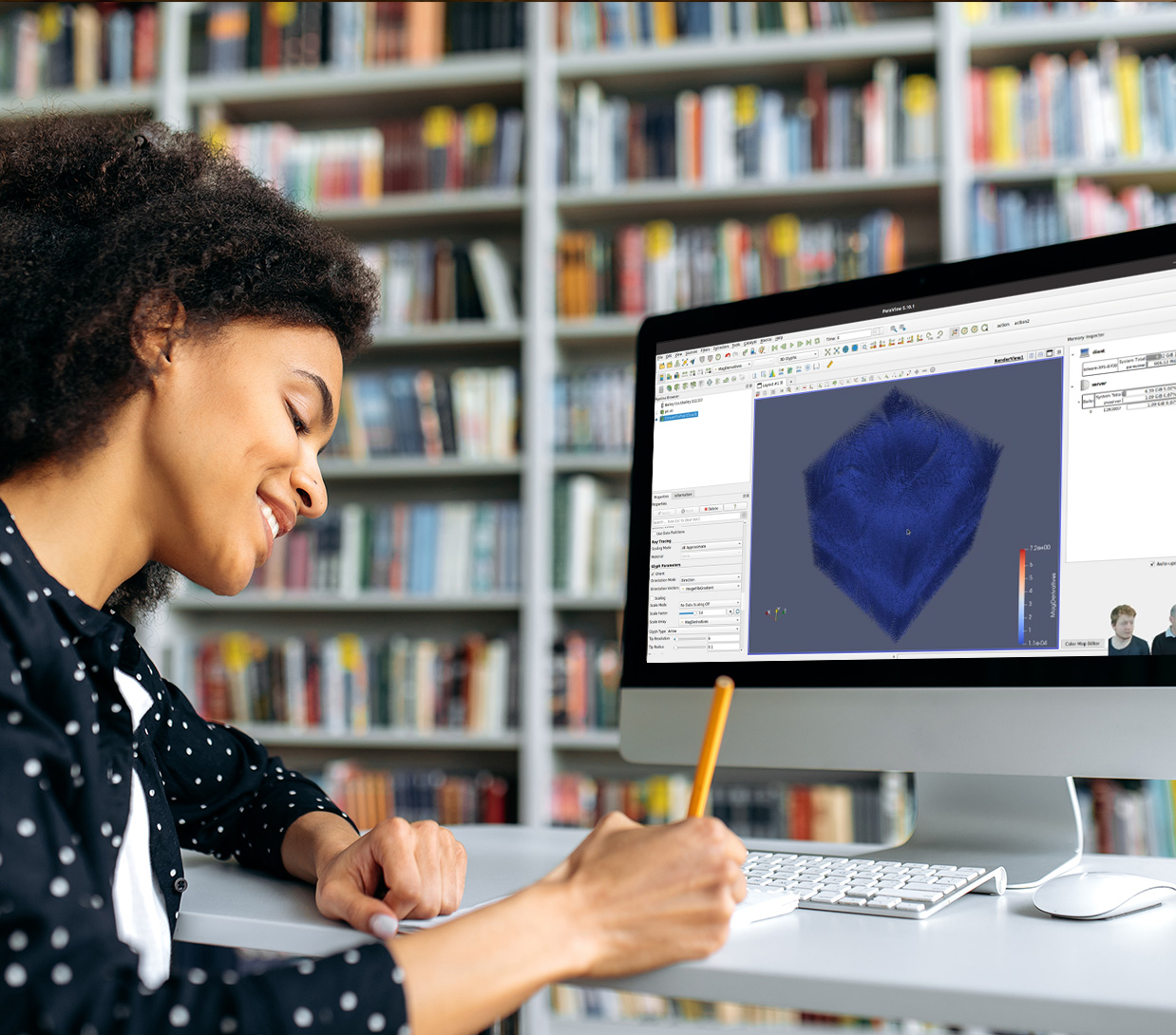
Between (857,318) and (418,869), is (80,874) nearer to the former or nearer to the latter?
(418,869)

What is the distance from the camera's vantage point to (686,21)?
2.62m

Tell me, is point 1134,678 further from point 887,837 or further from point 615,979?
point 887,837

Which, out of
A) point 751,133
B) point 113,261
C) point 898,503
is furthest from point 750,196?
point 113,261

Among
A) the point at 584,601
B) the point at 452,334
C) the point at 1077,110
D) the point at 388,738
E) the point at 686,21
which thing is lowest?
the point at 388,738

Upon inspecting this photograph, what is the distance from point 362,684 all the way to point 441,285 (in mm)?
1067

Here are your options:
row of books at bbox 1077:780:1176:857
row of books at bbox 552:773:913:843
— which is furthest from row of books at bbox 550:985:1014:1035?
→ row of books at bbox 1077:780:1176:857

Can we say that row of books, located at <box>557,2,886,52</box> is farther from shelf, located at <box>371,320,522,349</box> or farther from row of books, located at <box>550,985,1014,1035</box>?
row of books, located at <box>550,985,1014,1035</box>

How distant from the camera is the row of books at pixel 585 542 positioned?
8.36 ft

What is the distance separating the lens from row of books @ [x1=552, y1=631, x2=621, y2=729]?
2.52 m

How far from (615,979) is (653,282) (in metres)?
2.17

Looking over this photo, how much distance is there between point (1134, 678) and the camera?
2.60ft

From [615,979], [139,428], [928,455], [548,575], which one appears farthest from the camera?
[548,575]

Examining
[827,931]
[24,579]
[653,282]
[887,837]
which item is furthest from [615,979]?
[653,282]

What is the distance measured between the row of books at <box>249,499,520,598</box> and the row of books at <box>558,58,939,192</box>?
918mm
